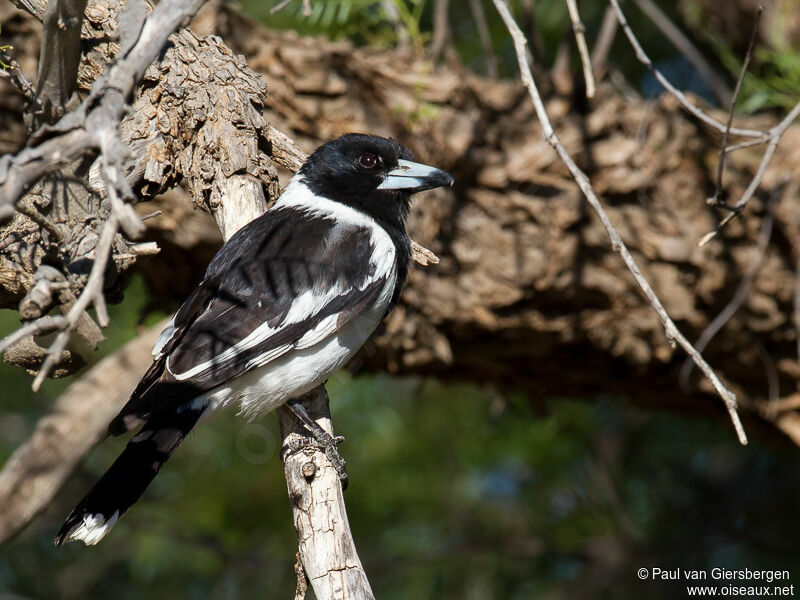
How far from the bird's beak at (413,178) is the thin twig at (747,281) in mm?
1363

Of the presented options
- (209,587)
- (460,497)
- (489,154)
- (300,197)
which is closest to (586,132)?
(489,154)

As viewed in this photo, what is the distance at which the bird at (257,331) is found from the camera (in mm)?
2186

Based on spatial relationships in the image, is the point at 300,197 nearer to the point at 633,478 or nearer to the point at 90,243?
the point at 90,243

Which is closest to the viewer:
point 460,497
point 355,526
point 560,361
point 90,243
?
point 90,243

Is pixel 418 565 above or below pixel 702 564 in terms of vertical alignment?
above

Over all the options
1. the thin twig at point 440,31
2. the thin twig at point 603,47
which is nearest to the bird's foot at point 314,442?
the thin twig at point 440,31

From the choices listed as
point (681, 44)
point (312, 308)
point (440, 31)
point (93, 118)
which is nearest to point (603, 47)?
point (681, 44)

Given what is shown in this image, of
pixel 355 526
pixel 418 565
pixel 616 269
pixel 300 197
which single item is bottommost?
pixel 418 565

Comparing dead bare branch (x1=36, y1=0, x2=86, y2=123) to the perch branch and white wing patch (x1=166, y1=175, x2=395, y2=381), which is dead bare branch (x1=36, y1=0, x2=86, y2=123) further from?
the perch branch

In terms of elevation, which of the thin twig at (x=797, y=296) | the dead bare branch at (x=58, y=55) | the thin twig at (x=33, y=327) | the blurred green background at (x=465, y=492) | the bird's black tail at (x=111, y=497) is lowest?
the blurred green background at (x=465, y=492)

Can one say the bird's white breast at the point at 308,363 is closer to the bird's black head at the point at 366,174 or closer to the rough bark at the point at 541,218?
the bird's black head at the point at 366,174

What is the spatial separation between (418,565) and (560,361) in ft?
4.92

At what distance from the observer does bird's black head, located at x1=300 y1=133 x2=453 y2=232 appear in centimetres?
297

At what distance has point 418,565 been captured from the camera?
15.1 feet
